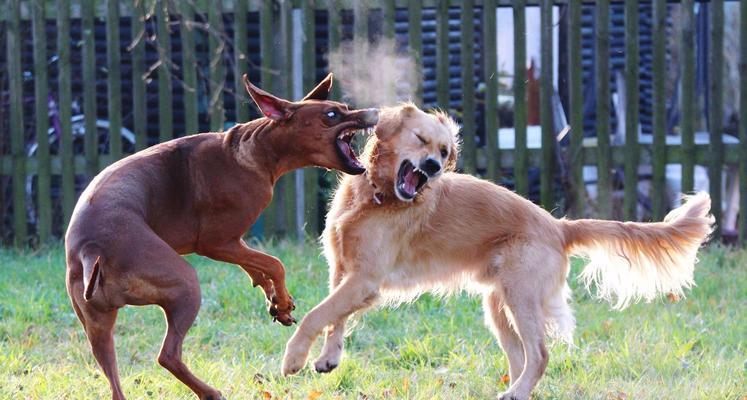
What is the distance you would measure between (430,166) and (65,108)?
4.34m

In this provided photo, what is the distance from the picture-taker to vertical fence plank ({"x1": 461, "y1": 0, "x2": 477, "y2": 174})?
27.2 feet

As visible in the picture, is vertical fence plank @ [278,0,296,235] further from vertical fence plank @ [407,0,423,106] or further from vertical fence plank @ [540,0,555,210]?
vertical fence plank @ [540,0,555,210]

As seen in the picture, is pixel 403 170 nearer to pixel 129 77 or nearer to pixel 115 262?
pixel 115 262

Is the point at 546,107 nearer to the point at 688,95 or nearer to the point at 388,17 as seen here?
the point at 688,95

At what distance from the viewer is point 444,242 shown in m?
5.50

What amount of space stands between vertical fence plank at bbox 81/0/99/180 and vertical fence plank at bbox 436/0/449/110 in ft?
8.53

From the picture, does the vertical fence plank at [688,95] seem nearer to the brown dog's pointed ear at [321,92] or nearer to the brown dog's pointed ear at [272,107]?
the brown dog's pointed ear at [321,92]

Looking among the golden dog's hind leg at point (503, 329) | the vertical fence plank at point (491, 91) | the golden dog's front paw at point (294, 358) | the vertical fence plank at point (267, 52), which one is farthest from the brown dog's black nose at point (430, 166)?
the vertical fence plank at point (267, 52)

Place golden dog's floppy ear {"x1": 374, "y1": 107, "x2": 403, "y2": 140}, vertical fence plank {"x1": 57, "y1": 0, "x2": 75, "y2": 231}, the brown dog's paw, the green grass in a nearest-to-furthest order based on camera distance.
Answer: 1. the brown dog's paw
2. the green grass
3. golden dog's floppy ear {"x1": 374, "y1": 107, "x2": 403, "y2": 140}
4. vertical fence plank {"x1": 57, "y1": 0, "x2": 75, "y2": 231}

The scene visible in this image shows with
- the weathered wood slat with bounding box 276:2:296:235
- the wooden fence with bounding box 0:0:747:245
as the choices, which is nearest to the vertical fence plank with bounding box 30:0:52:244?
the wooden fence with bounding box 0:0:747:245

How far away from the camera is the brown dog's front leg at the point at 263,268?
4.46 m

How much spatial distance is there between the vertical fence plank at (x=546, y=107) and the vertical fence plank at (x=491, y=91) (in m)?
0.33

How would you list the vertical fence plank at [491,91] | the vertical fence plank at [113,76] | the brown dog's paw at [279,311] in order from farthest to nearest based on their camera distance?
the vertical fence plank at [113,76] → the vertical fence plank at [491,91] → the brown dog's paw at [279,311]

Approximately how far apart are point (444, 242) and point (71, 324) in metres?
2.19
